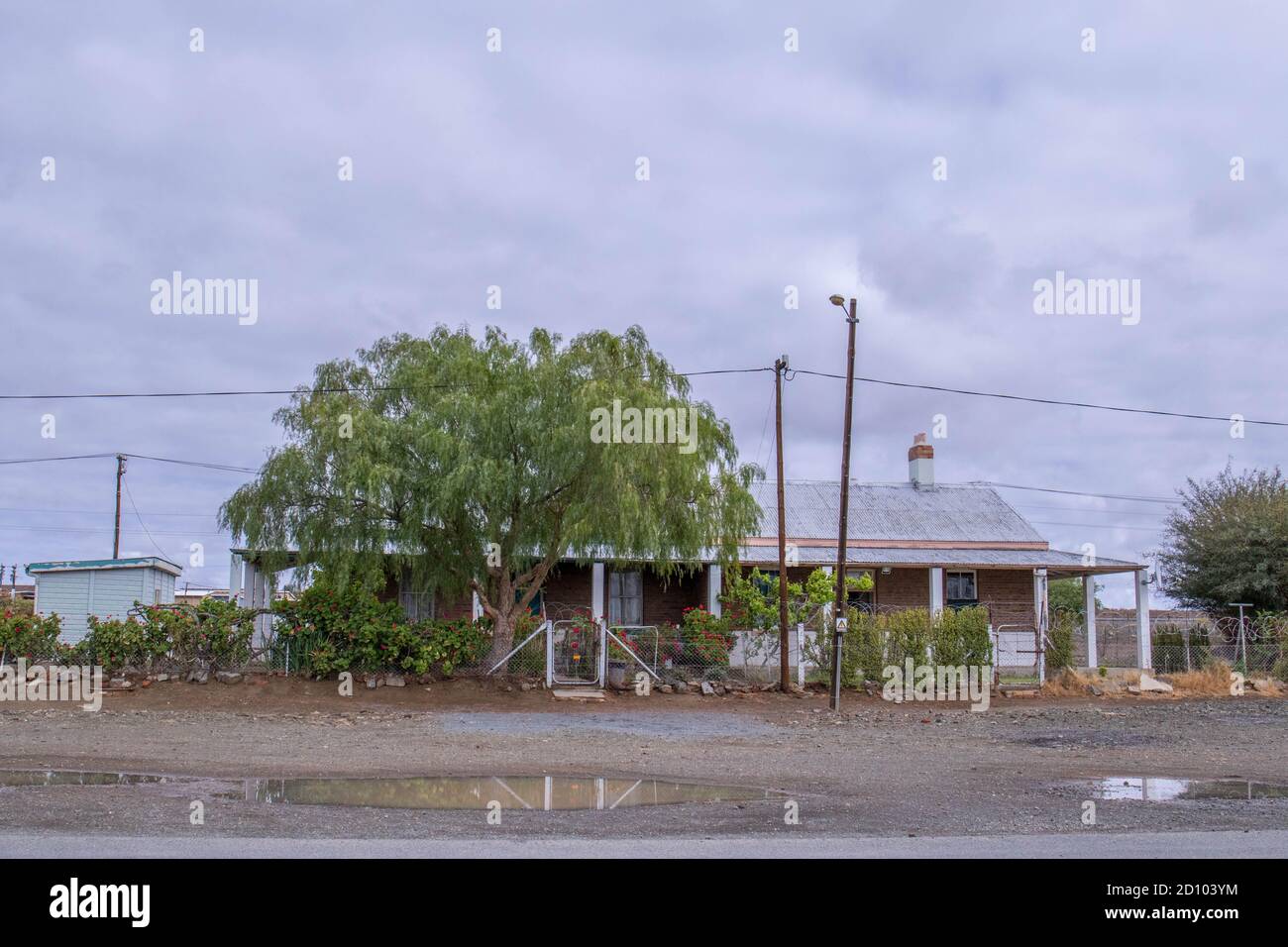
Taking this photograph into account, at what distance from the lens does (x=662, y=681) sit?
21.0 meters

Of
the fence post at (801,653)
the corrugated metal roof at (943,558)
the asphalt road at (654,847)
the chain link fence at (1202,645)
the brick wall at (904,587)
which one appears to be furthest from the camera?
the brick wall at (904,587)

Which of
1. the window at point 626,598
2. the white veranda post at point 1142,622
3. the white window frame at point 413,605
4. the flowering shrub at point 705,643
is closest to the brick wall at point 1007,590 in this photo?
the white veranda post at point 1142,622

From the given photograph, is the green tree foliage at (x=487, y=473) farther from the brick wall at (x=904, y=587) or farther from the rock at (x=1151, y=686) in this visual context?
the rock at (x=1151, y=686)

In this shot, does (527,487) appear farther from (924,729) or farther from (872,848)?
(872,848)

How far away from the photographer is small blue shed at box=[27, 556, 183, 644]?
28797 millimetres

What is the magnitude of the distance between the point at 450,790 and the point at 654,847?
11.8ft

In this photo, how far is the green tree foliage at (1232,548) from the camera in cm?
3058

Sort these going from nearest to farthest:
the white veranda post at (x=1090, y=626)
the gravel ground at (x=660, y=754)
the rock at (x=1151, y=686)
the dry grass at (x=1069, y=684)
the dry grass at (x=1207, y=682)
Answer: the gravel ground at (x=660, y=754) < the dry grass at (x=1069, y=684) < the rock at (x=1151, y=686) < the dry grass at (x=1207, y=682) < the white veranda post at (x=1090, y=626)

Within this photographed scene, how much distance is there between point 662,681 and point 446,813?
40.2ft

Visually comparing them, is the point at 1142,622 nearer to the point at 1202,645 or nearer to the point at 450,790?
the point at 1202,645

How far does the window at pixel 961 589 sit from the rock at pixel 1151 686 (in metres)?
5.86

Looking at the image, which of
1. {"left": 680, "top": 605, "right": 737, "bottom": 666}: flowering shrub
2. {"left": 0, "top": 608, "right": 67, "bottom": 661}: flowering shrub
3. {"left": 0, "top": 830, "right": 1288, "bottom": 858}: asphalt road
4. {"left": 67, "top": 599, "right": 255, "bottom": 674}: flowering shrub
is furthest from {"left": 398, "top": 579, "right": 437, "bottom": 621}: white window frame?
{"left": 0, "top": 830, "right": 1288, "bottom": 858}: asphalt road

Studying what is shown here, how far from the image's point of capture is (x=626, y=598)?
27.6m

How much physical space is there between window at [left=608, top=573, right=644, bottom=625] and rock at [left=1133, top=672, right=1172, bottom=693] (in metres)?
12.1
